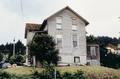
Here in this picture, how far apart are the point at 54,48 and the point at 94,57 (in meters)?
12.1

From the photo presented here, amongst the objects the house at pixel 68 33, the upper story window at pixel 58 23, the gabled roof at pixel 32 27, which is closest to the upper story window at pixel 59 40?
the house at pixel 68 33

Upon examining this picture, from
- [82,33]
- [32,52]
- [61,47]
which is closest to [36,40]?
[32,52]

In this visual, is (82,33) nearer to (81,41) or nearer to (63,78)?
(81,41)

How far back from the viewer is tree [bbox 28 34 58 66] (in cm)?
5012

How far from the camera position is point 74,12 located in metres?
57.3

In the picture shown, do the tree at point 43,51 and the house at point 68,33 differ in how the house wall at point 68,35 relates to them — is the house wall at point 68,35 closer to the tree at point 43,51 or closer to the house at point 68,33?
the house at point 68,33

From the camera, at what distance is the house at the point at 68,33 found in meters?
56.2

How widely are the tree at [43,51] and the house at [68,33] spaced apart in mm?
4444

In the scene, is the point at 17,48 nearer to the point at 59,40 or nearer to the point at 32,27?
the point at 32,27

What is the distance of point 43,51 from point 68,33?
8015 mm

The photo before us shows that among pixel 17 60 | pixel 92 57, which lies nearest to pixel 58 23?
pixel 92 57

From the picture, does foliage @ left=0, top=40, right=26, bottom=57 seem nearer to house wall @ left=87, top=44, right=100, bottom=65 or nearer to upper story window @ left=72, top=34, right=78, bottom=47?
house wall @ left=87, top=44, right=100, bottom=65

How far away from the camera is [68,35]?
57.1 metres

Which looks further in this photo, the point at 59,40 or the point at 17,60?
the point at 17,60
